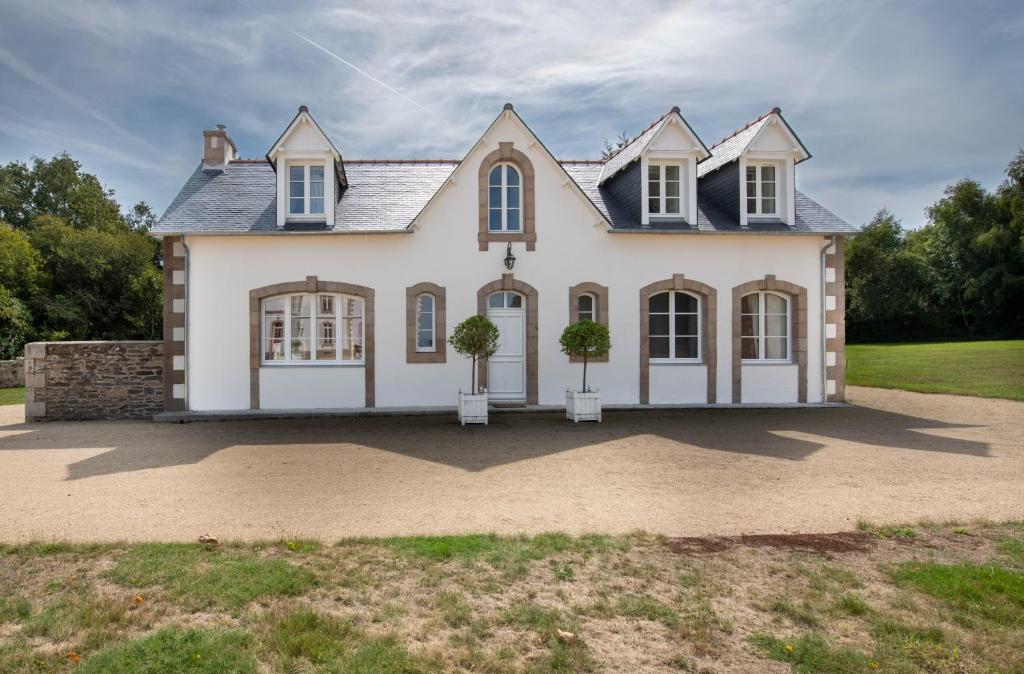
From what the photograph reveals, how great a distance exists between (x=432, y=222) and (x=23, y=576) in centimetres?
997

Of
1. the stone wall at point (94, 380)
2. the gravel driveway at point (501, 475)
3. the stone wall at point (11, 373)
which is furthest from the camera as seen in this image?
the stone wall at point (11, 373)

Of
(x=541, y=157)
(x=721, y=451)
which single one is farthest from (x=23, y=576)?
(x=541, y=157)

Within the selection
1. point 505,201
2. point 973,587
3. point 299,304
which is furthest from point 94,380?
point 973,587

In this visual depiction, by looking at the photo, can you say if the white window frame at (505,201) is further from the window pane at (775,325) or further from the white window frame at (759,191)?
the window pane at (775,325)

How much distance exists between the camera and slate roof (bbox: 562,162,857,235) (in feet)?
44.4

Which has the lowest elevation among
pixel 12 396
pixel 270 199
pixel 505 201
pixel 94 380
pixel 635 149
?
pixel 12 396

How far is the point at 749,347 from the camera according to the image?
1389cm

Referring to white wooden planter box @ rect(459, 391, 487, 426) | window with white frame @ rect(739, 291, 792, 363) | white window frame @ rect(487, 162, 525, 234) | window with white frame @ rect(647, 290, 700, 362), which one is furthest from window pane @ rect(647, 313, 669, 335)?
white wooden planter box @ rect(459, 391, 487, 426)

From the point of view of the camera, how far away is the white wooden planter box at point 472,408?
11.3m

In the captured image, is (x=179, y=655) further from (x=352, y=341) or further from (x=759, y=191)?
(x=759, y=191)

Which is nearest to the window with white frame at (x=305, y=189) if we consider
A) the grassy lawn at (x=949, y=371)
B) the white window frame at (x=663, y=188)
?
the white window frame at (x=663, y=188)

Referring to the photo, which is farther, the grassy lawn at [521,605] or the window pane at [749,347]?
the window pane at [749,347]

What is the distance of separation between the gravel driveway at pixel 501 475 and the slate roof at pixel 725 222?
4288 millimetres

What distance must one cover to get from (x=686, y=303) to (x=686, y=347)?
101cm
